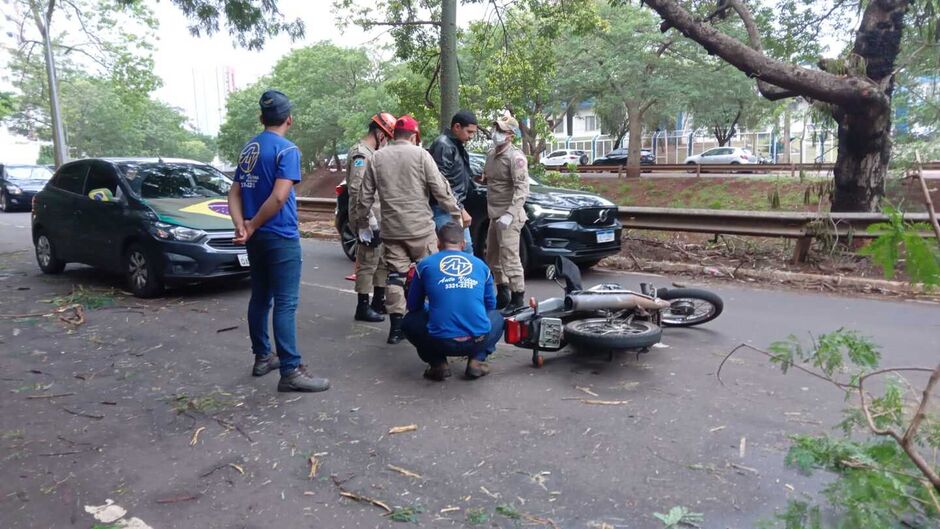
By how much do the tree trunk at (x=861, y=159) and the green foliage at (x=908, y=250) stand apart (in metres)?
9.02

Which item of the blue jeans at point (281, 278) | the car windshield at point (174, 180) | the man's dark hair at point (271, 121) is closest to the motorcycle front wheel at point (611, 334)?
the blue jeans at point (281, 278)

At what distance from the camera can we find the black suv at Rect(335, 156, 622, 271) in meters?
8.38

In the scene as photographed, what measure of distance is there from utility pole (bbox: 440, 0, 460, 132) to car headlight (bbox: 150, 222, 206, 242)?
422 centimetres

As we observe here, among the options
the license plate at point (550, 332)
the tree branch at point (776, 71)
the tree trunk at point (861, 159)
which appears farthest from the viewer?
the tree trunk at point (861, 159)

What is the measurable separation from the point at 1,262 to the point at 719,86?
86.0ft

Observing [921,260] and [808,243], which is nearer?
[921,260]

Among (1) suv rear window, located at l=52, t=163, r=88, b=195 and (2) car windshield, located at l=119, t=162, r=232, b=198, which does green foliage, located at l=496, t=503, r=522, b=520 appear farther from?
(1) suv rear window, located at l=52, t=163, r=88, b=195

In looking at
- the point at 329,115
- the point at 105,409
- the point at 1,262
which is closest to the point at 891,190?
the point at 105,409

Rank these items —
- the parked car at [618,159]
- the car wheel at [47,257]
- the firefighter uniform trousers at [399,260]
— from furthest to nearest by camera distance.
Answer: the parked car at [618,159] < the car wheel at [47,257] < the firefighter uniform trousers at [399,260]

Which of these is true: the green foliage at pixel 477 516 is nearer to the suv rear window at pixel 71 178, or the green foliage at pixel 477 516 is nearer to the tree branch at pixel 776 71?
the suv rear window at pixel 71 178

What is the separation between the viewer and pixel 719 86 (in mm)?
28859

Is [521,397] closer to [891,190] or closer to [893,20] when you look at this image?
[891,190]

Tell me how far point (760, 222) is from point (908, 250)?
7.18 metres

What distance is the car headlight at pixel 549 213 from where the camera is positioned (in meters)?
8.39
